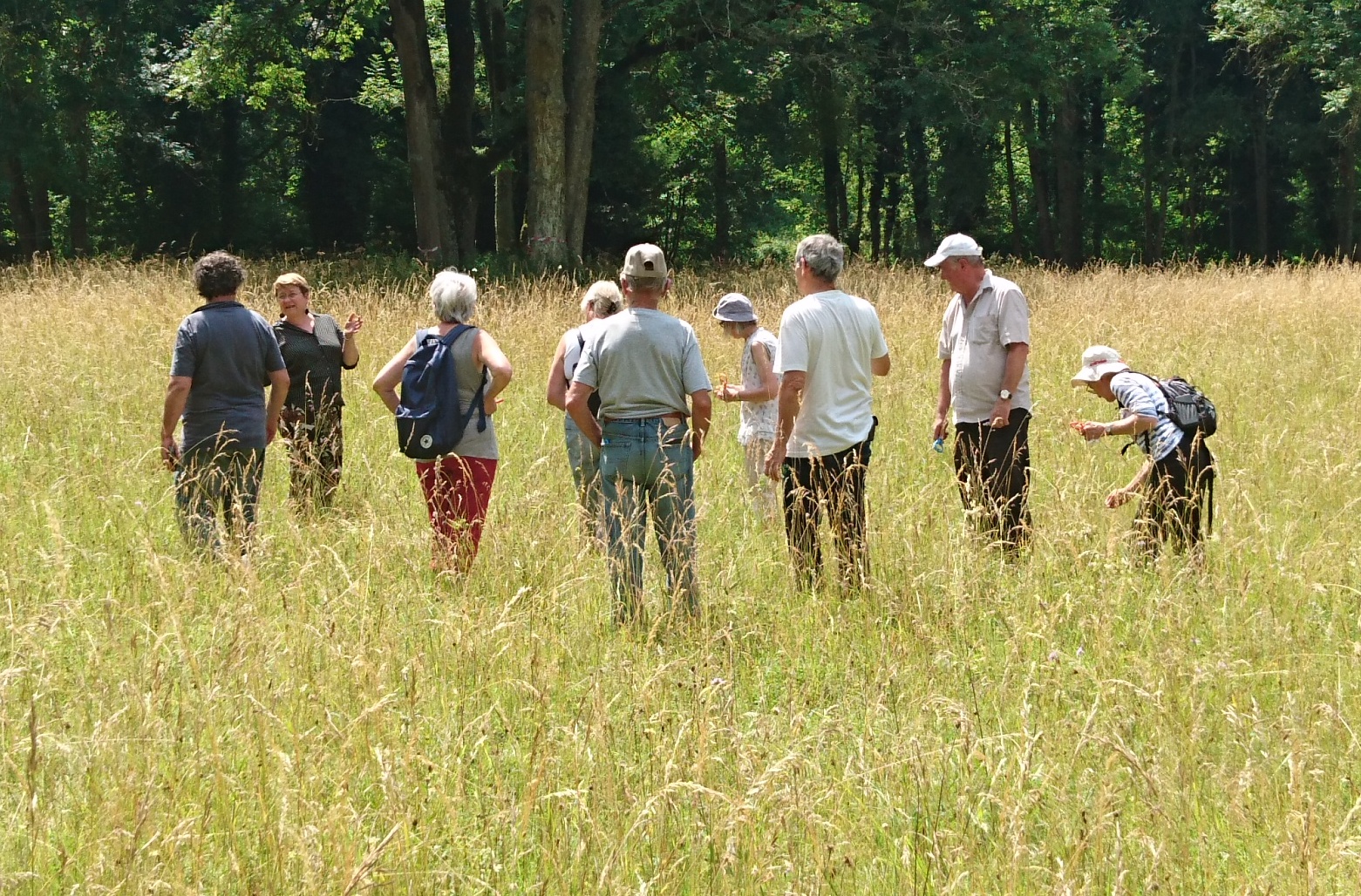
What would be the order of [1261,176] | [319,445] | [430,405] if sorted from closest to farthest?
1. [430,405]
2. [319,445]
3. [1261,176]

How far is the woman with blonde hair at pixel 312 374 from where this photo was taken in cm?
724

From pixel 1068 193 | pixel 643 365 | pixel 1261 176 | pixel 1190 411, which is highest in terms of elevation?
pixel 1261 176

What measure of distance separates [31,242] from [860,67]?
20.2m

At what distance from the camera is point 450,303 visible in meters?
5.89

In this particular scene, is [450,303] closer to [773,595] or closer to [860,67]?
[773,595]

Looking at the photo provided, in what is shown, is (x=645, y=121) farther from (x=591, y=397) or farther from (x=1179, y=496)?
(x=1179, y=496)

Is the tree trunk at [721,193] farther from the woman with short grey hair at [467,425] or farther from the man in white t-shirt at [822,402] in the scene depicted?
the man in white t-shirt at [822,402]

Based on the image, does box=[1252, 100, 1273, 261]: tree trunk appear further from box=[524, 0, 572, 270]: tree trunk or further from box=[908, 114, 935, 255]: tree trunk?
box=[524, 0, 572, 270]: tree trunk

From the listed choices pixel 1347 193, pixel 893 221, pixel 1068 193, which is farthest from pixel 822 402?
pixel 893 221

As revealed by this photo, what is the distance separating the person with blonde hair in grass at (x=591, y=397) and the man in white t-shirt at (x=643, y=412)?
155mm

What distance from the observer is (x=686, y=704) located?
398cm

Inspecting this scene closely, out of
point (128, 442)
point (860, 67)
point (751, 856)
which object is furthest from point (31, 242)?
point (751, 856)

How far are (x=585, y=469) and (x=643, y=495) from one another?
1050 mm

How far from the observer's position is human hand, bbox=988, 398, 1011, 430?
610cm
